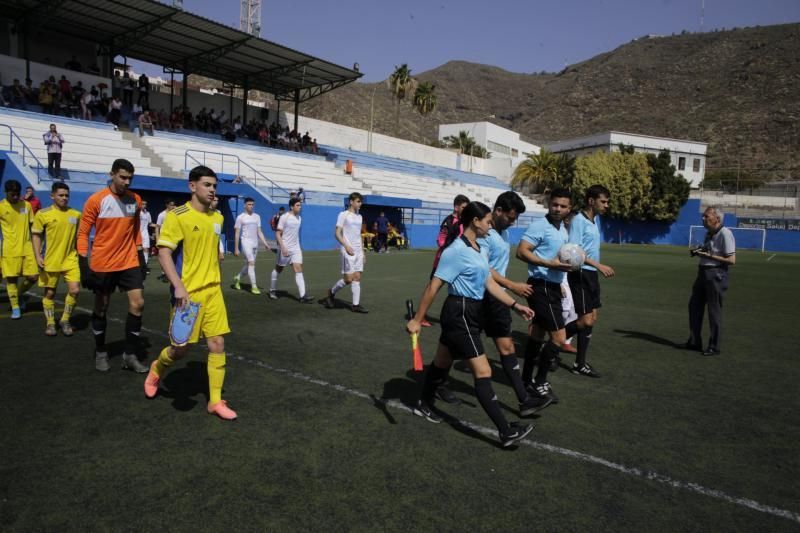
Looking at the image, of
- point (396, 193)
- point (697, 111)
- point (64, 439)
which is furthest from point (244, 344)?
point (697, 111)

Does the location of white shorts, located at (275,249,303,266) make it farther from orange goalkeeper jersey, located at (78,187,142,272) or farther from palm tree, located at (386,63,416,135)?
palm tree, located at (386,63,416,135)

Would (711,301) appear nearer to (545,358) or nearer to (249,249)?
(545,358)

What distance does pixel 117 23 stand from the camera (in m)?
25.5

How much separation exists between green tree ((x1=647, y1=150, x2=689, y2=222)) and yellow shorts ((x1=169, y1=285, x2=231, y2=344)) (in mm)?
46934

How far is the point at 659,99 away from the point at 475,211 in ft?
385

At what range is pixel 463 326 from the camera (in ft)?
13.6

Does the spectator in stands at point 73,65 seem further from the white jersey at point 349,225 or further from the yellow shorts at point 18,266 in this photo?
the white jersey at point 349,225

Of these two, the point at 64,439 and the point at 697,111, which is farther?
the point at 697,111

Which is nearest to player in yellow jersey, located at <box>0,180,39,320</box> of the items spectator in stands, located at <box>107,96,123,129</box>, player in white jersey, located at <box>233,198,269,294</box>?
player in white jersey, located at <box>233,198,269,294</box>

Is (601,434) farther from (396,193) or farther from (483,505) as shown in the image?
(396,193)

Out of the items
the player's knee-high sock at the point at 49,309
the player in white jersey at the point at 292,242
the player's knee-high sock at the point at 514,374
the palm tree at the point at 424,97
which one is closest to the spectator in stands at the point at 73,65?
the player in white jersey at the point at 292,242

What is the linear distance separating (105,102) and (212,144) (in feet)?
16.3

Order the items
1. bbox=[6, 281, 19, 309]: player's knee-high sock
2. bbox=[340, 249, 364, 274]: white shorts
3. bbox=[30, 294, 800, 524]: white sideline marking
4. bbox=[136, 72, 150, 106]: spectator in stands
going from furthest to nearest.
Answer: bbox=[136, 72, 150, 106]: spectator in stands, bbox=[340, 249, 364, 274]: white shorts, bbox=[6, 281, 19, 309]: player's knee-high sock, bbox=[30, 294, 800, 524]: white sideline marking

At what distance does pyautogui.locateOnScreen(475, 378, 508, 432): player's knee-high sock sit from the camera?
404 centimetres
